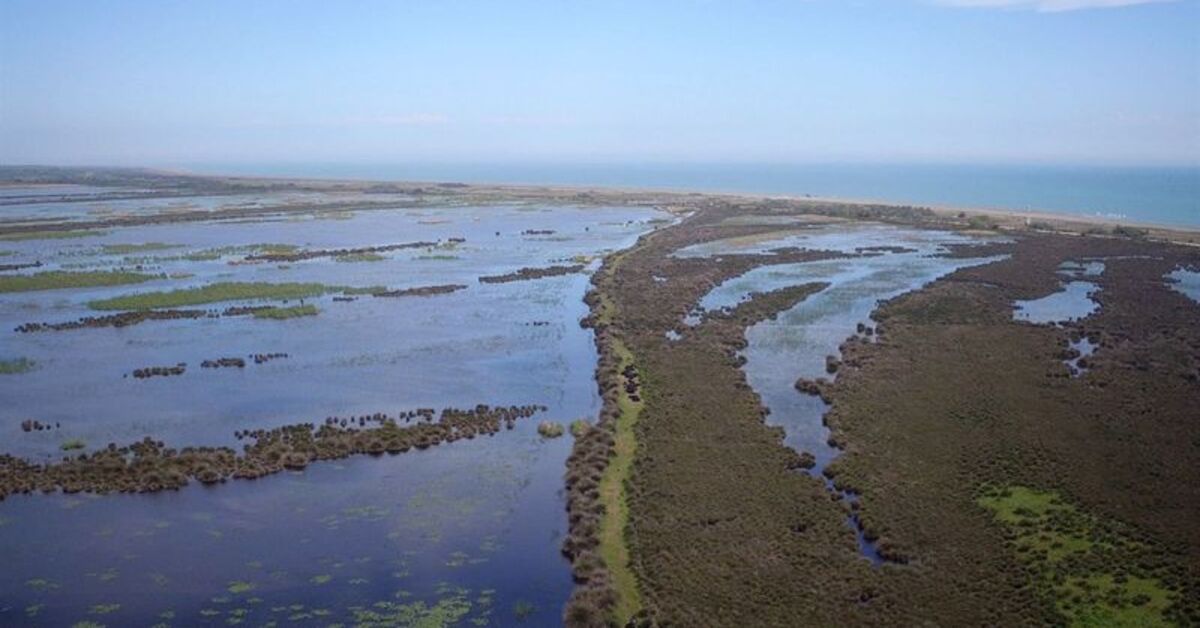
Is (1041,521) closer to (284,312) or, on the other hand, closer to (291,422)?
(291,422)

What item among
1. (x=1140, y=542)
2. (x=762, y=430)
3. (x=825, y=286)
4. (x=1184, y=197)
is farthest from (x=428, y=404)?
(x=1184, y=197)

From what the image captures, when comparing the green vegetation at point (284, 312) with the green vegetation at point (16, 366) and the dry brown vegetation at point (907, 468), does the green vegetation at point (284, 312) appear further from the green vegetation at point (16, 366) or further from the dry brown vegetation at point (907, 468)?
the dry brown vegetation at point (907, 468)

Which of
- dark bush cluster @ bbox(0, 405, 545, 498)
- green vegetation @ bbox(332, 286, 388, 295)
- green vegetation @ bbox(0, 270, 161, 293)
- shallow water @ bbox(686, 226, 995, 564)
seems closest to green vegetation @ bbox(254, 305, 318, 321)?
green vegetation @ bbox(332, 286, 388, 295)

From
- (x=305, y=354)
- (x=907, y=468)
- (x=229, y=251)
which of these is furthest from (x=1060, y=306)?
(x=229, y=251)

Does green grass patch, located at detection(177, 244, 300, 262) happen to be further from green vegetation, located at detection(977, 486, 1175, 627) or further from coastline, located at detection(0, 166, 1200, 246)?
green vegetation, located at detection(977, 486, 1175, 627)

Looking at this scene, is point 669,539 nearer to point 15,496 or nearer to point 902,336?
point 15,496

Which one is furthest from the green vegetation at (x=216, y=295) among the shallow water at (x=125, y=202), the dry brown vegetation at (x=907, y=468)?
the shallow water at (x=125, y=202)
